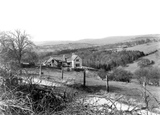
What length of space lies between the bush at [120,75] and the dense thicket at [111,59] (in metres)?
2.10

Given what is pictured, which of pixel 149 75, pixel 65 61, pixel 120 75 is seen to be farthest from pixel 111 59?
pixel 65 61

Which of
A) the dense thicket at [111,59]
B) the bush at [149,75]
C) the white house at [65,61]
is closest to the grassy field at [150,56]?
the dense thicket at [111,59]

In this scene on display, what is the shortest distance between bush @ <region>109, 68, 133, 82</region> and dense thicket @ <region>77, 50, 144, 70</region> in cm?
210

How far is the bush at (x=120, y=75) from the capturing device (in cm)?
2655

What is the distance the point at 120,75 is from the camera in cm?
2797

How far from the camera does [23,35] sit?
26.7 m

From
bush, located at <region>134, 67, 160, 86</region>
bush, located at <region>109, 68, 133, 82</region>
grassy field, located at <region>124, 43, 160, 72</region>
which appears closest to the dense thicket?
grassy field, located at <region>124, 43, 160, 72</region>

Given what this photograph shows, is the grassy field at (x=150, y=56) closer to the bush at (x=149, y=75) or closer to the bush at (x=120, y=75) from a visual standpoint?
the bush at (x=120, y=75)

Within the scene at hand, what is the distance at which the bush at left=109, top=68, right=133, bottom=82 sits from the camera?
2655 cm

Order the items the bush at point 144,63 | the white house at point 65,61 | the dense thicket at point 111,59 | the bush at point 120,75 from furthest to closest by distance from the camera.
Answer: the white house at point 65,61
the dense thicket at point 111,59
the bush at point 144,63
the bush at point 120,75

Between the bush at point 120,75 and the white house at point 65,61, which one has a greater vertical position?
the white house at point 65,61

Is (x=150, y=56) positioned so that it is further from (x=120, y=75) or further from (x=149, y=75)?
(x=120, y=75)

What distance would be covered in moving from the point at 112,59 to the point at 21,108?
32.9 metres

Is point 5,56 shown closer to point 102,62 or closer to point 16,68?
point 16,68
